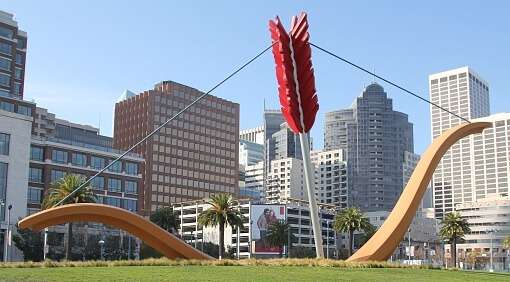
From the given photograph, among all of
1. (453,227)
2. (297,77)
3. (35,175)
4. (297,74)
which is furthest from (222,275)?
(35,175)

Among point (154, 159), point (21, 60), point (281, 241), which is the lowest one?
point (281, 241)

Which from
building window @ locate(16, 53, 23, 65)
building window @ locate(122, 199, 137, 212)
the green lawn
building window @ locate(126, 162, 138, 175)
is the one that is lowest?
the green lawn

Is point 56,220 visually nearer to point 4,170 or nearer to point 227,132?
point 4,170

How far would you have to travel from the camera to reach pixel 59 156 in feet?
297

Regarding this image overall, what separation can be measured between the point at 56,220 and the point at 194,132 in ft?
426

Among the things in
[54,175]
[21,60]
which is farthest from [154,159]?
[54,175]

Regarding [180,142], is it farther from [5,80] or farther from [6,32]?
[6,32]

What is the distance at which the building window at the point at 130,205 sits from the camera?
317 feet

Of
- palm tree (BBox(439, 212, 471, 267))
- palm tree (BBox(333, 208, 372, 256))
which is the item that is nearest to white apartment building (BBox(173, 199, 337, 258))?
palm tree (BBox(333, 208, 372, 256))

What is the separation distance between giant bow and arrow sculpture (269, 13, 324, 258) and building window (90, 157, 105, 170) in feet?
226

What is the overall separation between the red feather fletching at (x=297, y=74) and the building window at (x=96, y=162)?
68999 mm

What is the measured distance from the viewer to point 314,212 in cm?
2981

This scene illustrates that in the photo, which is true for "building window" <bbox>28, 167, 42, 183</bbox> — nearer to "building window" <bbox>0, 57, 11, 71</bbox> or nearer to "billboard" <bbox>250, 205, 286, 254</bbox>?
"building window" <bbox>0, 57, 11, 71</bbox>

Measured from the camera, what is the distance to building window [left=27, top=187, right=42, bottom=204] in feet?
282
